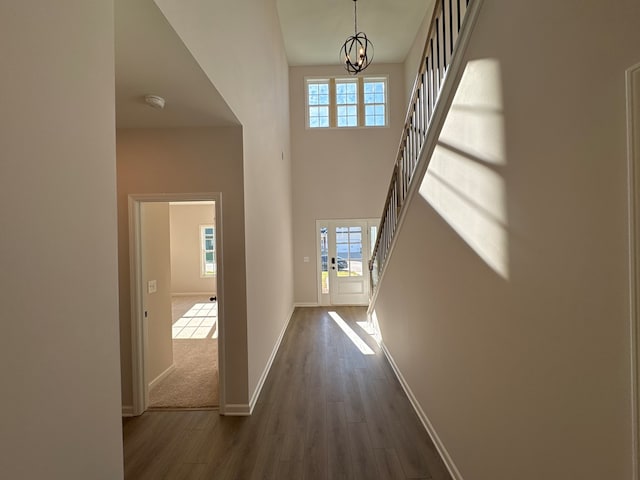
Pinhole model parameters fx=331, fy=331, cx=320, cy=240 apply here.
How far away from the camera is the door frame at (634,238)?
88cm

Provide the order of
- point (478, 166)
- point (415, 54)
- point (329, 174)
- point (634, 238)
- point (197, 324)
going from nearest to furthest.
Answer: point (634, 238)
point (478, 166)
point (197, 324)
point (415, 54)
point (329, 174)

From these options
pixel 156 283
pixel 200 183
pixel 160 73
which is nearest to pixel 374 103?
pixel 200 183

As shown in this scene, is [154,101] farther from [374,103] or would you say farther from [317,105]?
[374,103]

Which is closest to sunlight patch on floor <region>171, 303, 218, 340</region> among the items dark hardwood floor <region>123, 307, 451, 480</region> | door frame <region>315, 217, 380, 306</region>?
door frame <region>315, 217, 380, 306</region>

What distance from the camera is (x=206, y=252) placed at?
1068 centimetres

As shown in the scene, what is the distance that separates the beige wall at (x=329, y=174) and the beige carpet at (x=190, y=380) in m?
3.20

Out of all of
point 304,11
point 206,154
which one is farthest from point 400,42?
point 206,154

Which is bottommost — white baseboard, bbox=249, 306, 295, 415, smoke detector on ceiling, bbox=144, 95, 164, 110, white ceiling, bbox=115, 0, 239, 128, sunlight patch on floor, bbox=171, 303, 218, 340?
sunlight patch on floor, bbox=171, 303, 218, 340

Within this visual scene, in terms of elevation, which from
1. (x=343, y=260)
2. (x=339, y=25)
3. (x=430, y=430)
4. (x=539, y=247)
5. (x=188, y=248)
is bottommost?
(x=430, y=430)

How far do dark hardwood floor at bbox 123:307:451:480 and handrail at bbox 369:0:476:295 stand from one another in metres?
1.97

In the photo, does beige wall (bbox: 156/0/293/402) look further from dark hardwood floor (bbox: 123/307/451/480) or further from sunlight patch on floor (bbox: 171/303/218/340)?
sunlight patch on floor (bbox: 171/303/218/340)

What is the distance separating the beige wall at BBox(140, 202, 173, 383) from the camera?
338 centimetres

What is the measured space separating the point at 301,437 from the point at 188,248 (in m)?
9.04

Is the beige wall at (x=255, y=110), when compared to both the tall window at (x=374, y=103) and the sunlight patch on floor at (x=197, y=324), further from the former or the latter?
the tall window at (x=374, y=103)
